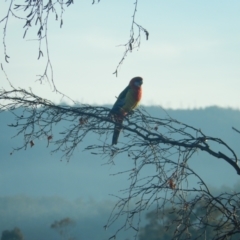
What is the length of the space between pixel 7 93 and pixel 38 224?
1370 inches

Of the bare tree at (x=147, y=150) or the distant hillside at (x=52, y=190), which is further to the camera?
the distant hillside at (x=52, y=190)

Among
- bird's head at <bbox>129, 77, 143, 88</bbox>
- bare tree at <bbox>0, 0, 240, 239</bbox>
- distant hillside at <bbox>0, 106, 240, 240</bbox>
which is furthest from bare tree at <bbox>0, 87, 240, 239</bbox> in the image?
distant hillside at <bbox>0, 106, 240, 240</bbox>

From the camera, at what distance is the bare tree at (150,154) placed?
4.64 metres

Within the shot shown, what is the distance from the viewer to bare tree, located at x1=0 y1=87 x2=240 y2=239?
4.64 m

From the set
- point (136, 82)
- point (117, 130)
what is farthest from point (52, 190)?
point (117, 130)

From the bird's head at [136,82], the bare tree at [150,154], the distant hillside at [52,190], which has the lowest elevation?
the bare tree at [150,154]

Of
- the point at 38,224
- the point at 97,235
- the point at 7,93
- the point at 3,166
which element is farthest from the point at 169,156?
the point at 3,166

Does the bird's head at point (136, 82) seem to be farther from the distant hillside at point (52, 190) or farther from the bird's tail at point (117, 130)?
the distant hillside at point (52, 190)

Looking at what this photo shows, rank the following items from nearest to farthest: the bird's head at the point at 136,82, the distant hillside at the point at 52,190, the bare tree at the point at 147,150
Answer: the bare tree at the point at 147,150 < the bird's head at the point at 136,82 < the distant hillside at the point at 52,190

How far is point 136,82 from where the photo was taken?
9.94 meters

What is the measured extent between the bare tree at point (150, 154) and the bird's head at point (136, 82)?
4.78 metres

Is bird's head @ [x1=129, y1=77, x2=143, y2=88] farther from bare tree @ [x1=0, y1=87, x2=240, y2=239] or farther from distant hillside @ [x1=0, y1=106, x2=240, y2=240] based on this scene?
distant hillside @ [x1=0, y1=106, x2=240, y2=240]

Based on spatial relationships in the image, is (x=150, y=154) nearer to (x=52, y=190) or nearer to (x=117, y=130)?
(x=117, y=130)

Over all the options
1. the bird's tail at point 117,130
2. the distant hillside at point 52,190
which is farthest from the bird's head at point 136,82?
the distant hillside at point 52,190
